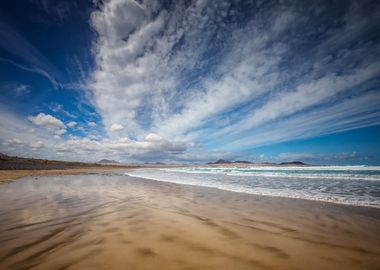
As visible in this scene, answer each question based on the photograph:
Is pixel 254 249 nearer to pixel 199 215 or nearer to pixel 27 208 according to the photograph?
pixel 199 215

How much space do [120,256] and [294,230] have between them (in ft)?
11.5

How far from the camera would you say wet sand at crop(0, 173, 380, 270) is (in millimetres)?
2625

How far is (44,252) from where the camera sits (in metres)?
2.88

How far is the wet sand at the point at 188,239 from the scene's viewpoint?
2.62 m

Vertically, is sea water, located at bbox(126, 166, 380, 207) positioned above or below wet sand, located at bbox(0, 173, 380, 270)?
above

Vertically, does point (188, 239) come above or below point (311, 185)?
below

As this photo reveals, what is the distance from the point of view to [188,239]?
136 inches

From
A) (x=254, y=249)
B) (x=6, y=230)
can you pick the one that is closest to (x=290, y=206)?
(x=254, y=249)

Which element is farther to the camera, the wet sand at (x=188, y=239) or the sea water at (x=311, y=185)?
the sea water at (x=311, y=185)

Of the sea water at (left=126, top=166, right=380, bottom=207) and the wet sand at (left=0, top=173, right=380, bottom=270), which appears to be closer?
the wet sand at (left=0, top=173, right=380, bottom=270)

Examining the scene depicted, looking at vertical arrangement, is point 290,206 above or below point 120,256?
above

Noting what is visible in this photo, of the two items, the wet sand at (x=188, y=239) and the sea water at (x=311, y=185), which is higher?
the sea water at (x=311, y=185)

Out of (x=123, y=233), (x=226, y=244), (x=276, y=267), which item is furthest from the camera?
(x=123, y=233)

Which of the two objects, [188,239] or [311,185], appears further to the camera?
[311,185]
